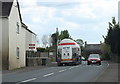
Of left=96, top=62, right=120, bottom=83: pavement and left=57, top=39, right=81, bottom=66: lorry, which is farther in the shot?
left=57, top=39, right=81, bottom=66: lorry

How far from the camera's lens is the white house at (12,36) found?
103ft

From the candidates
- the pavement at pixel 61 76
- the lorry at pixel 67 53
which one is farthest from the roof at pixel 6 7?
the lorry at pixel 67 53

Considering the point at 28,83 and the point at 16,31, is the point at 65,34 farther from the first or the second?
the point at 28,83

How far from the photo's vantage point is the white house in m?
31.5

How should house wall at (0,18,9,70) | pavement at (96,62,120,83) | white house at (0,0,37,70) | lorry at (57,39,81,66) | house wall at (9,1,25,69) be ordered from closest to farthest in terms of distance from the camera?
pavement at (96,62,120,83), house wall at (0,18,9,70), white house at (0,0,37,70), house wall at (9,1,25,69), lorry at (57,39,81,66)

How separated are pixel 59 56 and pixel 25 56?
472 cm

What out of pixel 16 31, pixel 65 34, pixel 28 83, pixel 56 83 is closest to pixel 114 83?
pixel 56 83

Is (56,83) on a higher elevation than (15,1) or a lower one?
lower

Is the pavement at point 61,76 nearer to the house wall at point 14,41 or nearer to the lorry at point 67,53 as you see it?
the house wall at point 14,41

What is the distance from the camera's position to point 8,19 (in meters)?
31.5

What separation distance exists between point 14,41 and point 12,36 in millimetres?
1017

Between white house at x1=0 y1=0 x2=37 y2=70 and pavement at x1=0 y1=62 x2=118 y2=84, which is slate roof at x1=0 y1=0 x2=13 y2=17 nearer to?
white house at x1=0 y1=0 x2=37 y2=70

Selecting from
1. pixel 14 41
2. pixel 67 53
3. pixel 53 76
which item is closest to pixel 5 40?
pixel 14 41

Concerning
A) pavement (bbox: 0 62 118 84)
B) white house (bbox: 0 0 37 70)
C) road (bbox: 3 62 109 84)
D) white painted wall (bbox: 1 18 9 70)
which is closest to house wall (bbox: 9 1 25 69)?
white house (bbox: 0 0 37 70)
